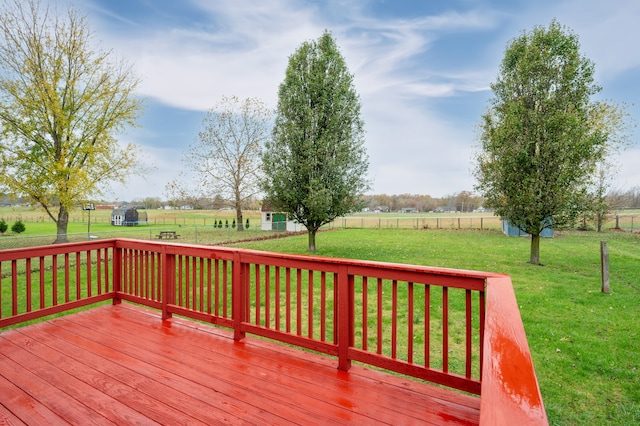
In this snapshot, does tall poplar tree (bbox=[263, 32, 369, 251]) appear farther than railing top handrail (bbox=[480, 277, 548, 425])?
Yes

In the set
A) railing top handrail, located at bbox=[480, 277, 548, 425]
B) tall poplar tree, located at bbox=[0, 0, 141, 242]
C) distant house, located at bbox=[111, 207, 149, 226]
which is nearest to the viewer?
railing top handrail, located at bbox=[480, 277, 548, 425]

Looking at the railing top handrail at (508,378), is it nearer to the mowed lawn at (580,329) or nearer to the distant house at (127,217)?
the mowed lawn at (580,329)

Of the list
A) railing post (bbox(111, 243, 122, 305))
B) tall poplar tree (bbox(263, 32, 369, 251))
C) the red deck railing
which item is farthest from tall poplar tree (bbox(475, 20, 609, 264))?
railing post (bbox(111, 243, 122, 305))

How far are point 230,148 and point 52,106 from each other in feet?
36.3

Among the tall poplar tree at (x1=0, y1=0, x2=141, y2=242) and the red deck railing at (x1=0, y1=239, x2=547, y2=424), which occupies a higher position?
the tall poplar tree at (x1=0, y1=0, x2=141, y2=242)

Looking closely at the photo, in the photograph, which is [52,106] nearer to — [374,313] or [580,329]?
[374,313]

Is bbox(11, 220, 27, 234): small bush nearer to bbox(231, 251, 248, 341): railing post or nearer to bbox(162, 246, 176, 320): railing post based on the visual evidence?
bbox(162, 246, 176, 320): railing post

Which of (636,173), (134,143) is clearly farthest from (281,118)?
(636,173)

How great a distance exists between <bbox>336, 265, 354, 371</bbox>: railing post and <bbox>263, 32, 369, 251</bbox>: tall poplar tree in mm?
8738

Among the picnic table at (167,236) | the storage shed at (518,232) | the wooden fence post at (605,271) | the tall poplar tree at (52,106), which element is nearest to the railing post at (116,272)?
the wooden fence post at (605,271)

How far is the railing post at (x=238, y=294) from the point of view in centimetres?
332

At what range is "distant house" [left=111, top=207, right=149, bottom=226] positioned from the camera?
125 ft

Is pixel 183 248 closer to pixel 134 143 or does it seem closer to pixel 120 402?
pixel 120 402

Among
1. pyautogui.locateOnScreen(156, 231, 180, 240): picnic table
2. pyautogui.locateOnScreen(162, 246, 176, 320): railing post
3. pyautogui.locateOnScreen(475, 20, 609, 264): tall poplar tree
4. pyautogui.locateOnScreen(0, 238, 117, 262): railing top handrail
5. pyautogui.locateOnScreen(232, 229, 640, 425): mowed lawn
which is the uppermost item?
pyautogui.locateOnScreen(475, 20, 609, 264): tall poplar tree
